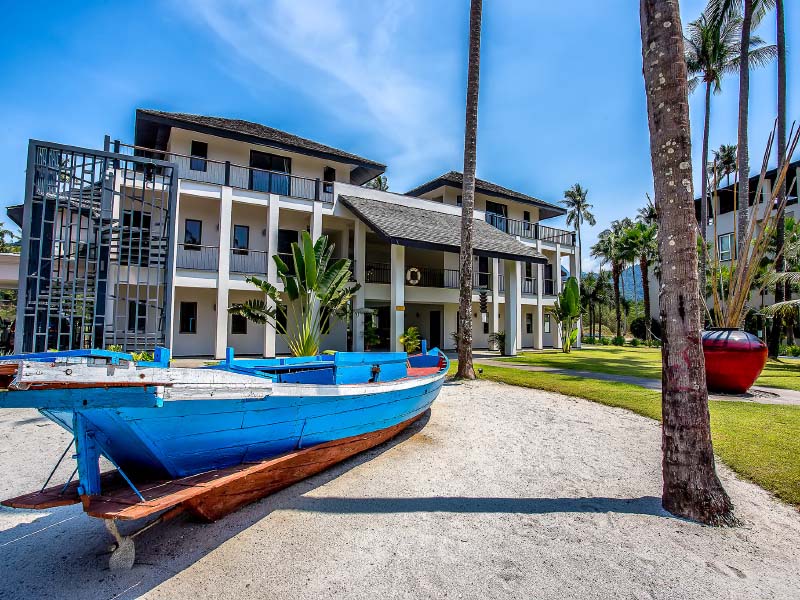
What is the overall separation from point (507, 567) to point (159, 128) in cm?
2109

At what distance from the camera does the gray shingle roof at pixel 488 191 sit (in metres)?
25.5

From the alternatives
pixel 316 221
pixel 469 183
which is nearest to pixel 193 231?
pixel 316 221

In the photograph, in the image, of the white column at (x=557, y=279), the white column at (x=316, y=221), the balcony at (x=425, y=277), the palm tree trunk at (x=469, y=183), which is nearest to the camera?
the palm tree trunk at (x=469, y=183)

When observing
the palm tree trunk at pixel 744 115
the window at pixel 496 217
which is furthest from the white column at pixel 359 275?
the palm tree trunk at pixel 744 115

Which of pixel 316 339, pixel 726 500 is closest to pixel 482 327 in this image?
pixel 316 339

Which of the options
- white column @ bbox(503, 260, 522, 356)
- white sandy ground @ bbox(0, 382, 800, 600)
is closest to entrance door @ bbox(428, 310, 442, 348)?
white column @ bbox(503, 260, 522, 356)

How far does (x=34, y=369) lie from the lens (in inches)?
91.3

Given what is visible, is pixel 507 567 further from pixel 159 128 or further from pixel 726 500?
pixel 159 128

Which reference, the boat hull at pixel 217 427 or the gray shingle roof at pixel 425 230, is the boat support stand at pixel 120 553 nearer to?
the boat hull at pixel 217 427

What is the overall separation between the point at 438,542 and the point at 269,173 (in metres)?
17.0

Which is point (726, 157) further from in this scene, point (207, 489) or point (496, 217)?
point (207, 489)

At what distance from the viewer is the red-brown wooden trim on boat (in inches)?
117

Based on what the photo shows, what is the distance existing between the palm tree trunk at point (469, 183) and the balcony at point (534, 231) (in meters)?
13.4

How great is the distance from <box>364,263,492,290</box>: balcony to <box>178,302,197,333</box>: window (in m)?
7.47
